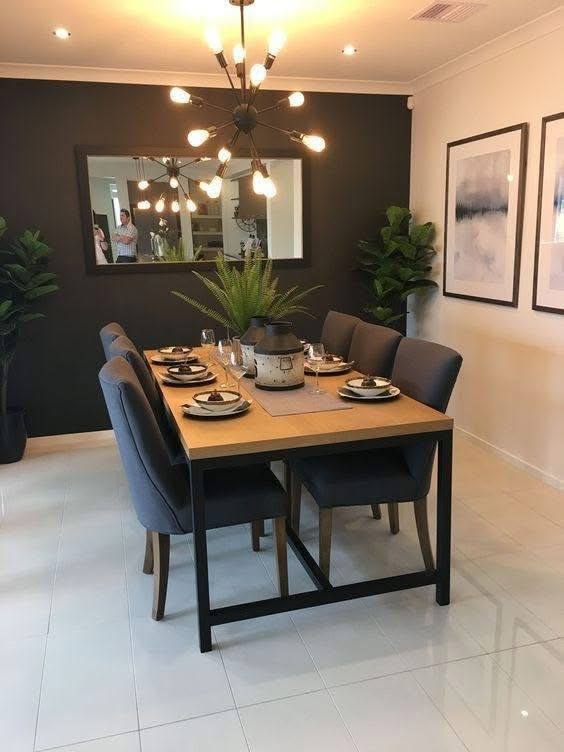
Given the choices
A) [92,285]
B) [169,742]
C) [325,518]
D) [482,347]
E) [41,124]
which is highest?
[41,124]

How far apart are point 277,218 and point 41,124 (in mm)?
1790

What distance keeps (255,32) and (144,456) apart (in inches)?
107

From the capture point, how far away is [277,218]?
4.88 metres

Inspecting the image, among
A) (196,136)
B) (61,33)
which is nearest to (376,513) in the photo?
(196,136)

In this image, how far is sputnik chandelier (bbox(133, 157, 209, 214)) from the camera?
14.9ft

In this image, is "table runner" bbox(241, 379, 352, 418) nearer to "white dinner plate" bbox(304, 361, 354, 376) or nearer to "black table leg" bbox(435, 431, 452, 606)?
"white dinner plate" bbox(304, 361, 354, 376)

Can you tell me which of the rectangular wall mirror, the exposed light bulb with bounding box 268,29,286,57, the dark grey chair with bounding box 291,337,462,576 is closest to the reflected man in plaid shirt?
the rectangular wall mirror

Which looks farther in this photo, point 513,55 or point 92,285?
point 92,285

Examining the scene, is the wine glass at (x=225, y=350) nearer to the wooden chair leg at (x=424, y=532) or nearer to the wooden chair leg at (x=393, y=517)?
the wooden chair leg at (x=393, y=517)

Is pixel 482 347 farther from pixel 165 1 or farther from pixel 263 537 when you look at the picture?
pixel 165 1

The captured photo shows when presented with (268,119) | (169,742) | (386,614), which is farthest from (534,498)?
(268,119)

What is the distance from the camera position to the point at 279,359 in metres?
2.80

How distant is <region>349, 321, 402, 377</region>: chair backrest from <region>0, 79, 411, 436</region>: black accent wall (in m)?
1.51

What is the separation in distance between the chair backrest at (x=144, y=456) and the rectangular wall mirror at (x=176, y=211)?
7.78 ft
